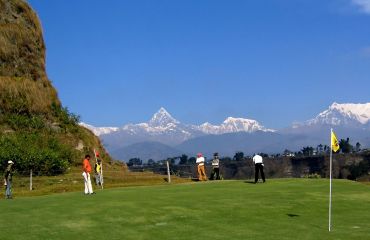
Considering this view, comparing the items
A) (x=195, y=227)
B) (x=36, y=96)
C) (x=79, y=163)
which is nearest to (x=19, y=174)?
(x=79, y=163)

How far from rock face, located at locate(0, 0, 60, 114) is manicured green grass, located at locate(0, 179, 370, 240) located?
101 feet

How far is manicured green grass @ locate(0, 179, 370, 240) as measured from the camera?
695 inches

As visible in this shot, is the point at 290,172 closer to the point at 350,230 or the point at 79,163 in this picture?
the point at 79,163

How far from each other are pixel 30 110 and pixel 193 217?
38.1 meters

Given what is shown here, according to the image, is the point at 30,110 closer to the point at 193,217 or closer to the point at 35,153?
the point at 35,153

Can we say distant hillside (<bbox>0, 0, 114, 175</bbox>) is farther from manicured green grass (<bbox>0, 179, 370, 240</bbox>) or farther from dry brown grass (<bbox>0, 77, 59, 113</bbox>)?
manicured green grass (<bbox>0, 179, 370, 240</bbox>)

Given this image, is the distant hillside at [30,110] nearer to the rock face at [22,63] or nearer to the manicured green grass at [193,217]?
the rock face at [22,63]

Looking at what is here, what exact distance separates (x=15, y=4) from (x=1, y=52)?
7693 mm

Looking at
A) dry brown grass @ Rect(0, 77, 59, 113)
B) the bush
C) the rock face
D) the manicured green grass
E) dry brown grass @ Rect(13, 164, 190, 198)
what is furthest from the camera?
the rock face

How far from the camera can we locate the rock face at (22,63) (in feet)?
179

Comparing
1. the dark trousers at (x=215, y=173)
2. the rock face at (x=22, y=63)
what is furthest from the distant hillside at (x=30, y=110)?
the dark trousers at (x=215, y=173)

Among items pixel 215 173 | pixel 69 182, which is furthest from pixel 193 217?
pixel 69 182

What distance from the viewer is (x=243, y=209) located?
2267 centimetres

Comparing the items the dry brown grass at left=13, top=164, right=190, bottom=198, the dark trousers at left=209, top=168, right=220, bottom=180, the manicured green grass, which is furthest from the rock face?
A: the manicured green grass
